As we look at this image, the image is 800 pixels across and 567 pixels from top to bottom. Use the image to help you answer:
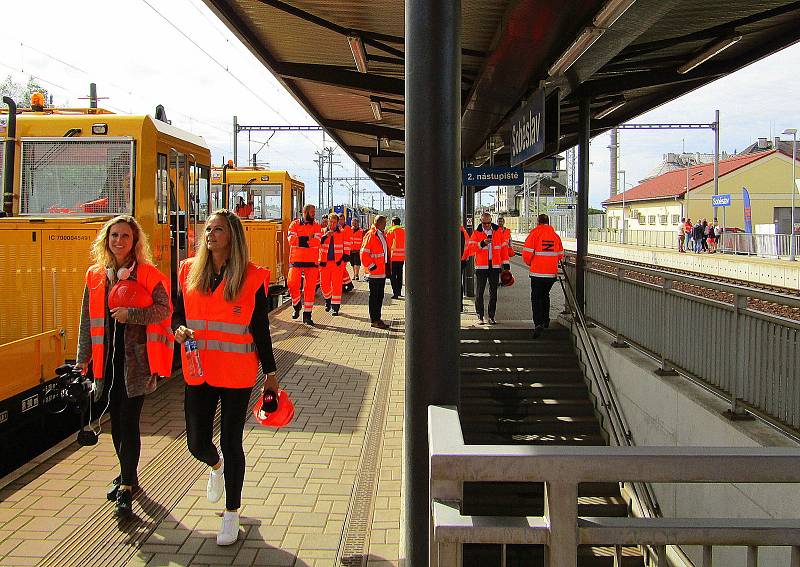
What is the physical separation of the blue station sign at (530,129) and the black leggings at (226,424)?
4.40 meters

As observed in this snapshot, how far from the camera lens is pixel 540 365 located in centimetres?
1028

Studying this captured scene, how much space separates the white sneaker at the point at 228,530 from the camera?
4680 millimetres

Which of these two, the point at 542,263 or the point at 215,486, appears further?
the point at 542,263

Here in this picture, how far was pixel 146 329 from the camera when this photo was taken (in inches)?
203

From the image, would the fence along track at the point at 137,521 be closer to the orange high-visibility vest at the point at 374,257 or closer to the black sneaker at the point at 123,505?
the black sneaker at the point at 123,505

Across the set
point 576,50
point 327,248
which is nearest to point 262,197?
point 327,248

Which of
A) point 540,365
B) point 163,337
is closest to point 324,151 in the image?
point 540,365

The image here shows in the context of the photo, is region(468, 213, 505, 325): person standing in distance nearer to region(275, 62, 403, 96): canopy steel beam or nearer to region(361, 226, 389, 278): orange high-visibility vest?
region(361, 226, 389, 278): orange high-visibility vest

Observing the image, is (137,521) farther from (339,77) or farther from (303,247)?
(303,247)

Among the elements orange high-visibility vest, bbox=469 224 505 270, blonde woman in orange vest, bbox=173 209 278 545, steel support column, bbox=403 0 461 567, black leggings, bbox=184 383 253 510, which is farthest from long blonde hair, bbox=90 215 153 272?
orange high-visibility vest, bbox=469 224 505 270

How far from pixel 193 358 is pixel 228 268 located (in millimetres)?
582

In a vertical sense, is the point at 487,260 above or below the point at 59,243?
below

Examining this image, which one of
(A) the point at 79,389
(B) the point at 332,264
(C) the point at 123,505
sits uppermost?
(B) the point at 332,264

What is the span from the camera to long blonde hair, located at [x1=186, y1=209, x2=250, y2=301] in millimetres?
4594
